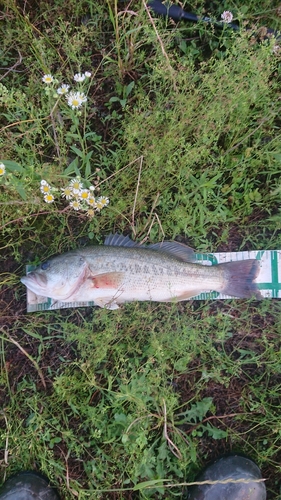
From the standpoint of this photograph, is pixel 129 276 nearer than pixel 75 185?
No

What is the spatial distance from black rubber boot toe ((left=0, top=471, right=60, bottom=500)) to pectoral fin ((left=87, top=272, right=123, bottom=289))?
1619mm

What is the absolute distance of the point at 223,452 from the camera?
3.43 meters

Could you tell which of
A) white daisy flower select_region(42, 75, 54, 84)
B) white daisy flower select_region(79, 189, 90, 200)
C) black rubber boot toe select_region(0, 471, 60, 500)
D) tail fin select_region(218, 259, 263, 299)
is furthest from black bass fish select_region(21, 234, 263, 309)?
black rubber boot toe select_region(0, 471, 60, 500)

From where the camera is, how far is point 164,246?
3.40 metres

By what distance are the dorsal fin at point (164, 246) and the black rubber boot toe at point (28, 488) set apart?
195cm

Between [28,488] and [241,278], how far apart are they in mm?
2343

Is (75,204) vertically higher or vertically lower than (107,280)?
higher

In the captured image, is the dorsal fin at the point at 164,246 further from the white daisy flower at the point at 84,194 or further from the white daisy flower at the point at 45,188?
the white daisy flower at the point at 45,188

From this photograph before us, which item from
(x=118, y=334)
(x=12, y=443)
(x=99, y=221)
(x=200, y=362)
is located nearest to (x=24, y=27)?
(x=99, y=221)

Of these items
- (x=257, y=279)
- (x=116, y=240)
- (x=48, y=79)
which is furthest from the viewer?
(x=257, y=279)

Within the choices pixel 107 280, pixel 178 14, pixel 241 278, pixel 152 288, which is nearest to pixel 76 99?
pixel 178 14

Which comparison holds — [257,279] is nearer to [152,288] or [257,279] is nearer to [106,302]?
[152,288]

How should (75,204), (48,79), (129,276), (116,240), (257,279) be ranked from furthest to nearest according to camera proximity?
(257,279), (116,240), (129,276), (75,204), (48,79)

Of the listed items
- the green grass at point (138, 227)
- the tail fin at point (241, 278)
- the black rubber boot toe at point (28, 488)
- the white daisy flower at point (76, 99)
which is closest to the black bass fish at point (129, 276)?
the tail fin at point (241, 278)
